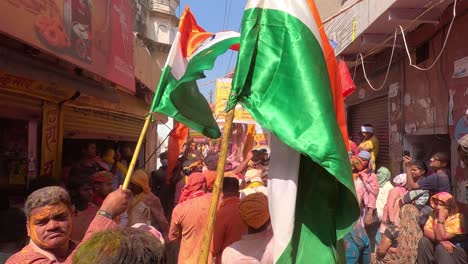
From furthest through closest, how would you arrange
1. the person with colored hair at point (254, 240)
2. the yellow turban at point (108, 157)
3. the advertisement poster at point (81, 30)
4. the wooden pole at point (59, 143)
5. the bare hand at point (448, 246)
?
the yellow turban at point (108, 157) < the wooden pole at point (59, 143) < the bare hand at point (448, 246) < the advertisement poster at point (81, 30) < the person with colored hair at point (254, 240)

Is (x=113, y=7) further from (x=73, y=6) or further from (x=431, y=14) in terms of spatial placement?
(x=431, y=14)

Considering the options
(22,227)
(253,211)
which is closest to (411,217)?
(253,211)

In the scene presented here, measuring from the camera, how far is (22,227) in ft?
10.1

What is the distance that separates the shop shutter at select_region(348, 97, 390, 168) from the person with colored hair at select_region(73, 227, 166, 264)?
26.0ft

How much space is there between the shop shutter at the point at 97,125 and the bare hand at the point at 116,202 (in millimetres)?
3590

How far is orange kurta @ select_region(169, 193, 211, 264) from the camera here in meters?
3.67

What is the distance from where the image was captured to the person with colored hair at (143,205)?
3.79m

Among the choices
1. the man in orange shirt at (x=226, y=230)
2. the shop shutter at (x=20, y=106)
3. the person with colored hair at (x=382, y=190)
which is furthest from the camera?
the person with colored hair at (x=382, y=190)

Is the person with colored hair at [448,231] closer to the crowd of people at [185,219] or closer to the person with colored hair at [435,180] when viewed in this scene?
the crowd of people at [185,219]

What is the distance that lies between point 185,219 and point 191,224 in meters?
0.07

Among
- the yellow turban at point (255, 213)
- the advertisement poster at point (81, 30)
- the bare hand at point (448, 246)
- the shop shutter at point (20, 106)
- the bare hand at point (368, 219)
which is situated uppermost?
the advertisement poster at point (81, 30)

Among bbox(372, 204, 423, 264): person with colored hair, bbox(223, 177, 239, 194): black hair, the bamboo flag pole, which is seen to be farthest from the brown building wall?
the bamboo flag pole

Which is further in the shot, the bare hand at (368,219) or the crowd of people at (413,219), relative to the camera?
the bare hand at (368,219)

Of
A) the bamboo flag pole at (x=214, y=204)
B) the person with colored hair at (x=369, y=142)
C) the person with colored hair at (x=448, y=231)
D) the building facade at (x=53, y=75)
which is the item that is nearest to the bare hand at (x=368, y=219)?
the person with colored hair at (x=448, y=231)
